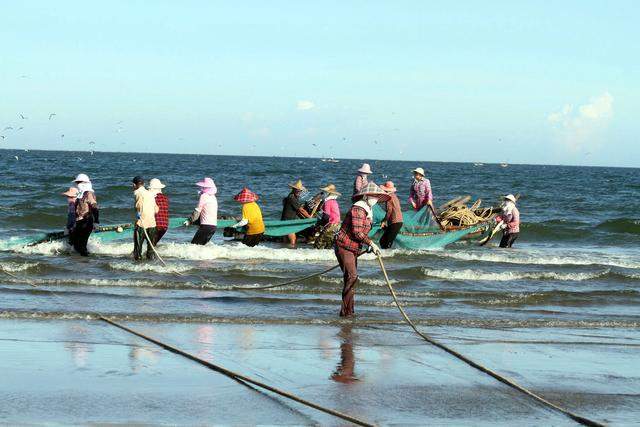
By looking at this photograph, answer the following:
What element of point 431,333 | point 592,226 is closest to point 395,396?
point 431,333

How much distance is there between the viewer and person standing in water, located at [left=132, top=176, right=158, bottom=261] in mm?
16297

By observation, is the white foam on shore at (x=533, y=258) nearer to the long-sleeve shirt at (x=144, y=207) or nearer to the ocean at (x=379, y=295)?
the ocean at (x=379, y=295)

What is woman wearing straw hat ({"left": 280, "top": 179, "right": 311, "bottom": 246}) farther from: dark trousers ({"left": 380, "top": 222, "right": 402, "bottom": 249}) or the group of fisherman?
dark trousers ({"left": 380, "top": 222, "right": 402, "bottom": 249})

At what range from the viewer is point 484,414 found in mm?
7293

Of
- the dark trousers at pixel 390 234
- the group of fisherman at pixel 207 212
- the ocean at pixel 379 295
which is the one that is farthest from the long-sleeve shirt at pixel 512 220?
the dark trousers at pixel 390 234

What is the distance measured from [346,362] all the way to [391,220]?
965 centimetres

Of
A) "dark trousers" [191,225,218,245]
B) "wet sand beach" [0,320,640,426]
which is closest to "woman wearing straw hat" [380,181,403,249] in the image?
"dark trousers" [191,225,218,245]

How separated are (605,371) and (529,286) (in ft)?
23.5

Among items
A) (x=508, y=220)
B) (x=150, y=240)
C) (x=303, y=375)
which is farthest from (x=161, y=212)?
(x=303, y=375)

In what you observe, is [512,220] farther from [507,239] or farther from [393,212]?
[393,212]

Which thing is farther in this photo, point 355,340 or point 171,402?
point 355,340

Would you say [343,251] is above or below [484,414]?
above

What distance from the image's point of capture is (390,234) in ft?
61.3

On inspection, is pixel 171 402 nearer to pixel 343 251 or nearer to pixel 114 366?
pixel 114 366
